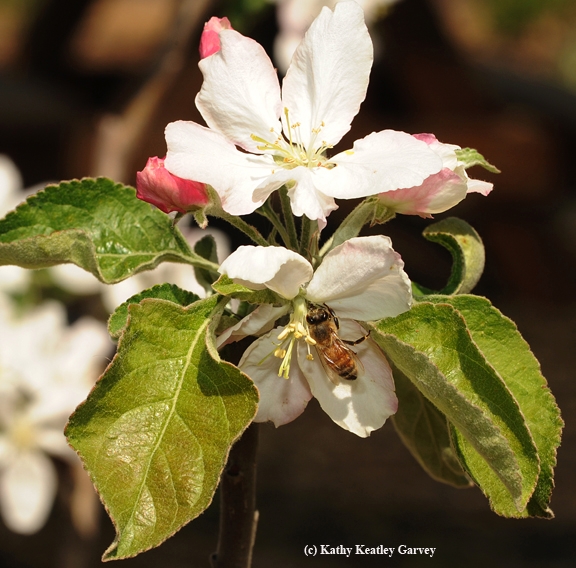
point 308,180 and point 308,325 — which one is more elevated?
point 308,180

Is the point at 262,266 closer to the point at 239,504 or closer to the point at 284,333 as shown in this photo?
the point at 284,333

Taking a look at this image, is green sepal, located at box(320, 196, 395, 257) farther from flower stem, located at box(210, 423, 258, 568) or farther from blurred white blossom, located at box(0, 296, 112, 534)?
blurred white blossom, located at box(0, 296, 112, 534)

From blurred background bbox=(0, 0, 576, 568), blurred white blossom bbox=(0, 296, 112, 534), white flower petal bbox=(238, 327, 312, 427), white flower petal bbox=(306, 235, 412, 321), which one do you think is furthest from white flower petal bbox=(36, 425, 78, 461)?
white flower petal bbox=(306, 235, 412, 321)

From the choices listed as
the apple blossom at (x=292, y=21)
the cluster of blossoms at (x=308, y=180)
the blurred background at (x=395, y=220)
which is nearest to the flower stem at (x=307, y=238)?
the cluster of blossoms at (x=308, y=180)

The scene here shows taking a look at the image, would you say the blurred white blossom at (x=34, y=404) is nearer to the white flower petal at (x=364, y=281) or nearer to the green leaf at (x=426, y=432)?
the green leaf at (x=426, y=432)

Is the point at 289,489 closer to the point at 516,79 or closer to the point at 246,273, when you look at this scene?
the point at 516,79

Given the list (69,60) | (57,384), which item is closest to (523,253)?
(69,60)

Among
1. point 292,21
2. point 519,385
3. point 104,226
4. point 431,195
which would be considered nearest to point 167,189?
point 104,226
